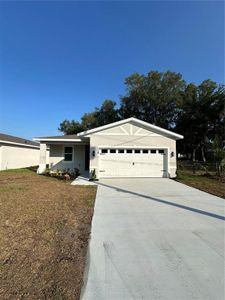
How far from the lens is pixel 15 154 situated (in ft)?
58.0

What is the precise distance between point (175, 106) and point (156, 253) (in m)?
28.0

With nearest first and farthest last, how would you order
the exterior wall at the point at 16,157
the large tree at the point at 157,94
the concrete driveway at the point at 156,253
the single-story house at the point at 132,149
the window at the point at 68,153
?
the concrete driveway at the point at 156,253 → the single-story house at the point at 132,149 → the window at the point at 68,153 → the exterior wall at the point at 16,157 → the large tree at the point at 157,94

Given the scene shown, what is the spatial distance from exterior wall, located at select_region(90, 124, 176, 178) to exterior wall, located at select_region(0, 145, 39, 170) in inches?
366

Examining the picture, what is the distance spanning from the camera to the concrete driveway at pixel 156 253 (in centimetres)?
217

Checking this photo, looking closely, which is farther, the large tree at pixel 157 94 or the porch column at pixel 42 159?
the large tree at pixel 157 94

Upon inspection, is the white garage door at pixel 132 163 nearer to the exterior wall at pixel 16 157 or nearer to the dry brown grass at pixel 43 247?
the dry brown grass at pixel 43 247

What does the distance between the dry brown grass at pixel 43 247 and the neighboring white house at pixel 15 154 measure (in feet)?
37.3

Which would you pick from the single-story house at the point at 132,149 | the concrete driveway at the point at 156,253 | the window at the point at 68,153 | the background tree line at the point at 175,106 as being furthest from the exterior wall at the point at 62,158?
the background tree line at the point at 175,106

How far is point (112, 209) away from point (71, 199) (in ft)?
6.13

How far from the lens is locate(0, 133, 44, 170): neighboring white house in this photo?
1559 centimetres

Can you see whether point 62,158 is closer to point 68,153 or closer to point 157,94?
point 68,153

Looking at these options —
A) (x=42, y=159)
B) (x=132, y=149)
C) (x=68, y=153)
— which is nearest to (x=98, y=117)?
(x=68, y=153)

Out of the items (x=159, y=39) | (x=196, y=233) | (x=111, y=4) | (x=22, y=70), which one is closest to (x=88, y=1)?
(x=111, y=4)

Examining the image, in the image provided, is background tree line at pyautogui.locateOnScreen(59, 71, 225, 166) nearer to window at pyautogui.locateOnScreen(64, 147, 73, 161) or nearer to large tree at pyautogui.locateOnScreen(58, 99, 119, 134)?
large tree at pyautogui.locateOnScreen(58, 99, 119, 134)
